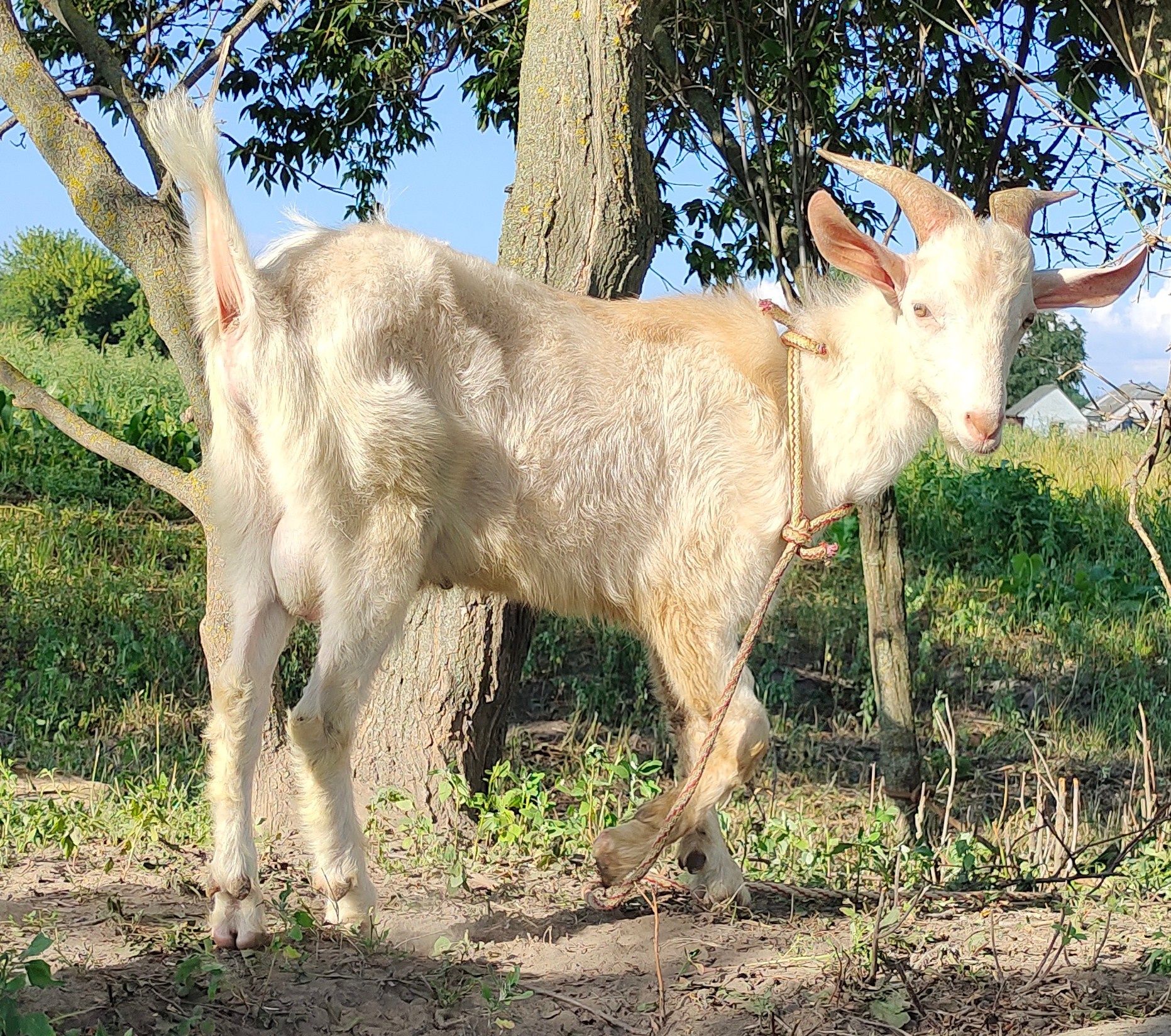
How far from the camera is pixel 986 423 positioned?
3.65 meters

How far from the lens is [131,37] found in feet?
23.3

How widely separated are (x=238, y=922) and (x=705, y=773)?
1.35 meters

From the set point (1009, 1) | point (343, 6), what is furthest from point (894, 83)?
point (343, 6)

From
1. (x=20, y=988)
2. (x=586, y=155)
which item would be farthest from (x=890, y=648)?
(x=20, y=988)

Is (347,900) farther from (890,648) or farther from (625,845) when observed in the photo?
(890,648)

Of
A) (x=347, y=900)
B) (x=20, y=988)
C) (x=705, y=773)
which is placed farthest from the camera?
(x=705, y=773)

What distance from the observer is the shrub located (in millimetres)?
24391

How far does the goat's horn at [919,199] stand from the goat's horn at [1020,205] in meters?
0.13

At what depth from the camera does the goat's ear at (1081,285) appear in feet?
13.4

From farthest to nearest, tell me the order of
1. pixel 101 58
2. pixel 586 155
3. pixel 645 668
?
1. pixel 645 668
2. pixel 101 58
3. pixel 586 155

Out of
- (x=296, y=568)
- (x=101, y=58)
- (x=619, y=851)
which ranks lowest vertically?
(x=619, y=851)

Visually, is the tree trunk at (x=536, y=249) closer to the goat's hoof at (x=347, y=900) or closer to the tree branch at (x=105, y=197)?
the goat's hoof at (x=347, y=900)

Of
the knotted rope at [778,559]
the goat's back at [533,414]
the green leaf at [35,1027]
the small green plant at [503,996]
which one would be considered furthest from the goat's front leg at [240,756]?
the knotted rope at [778,559]

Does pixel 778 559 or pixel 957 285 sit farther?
pixel 778 559
